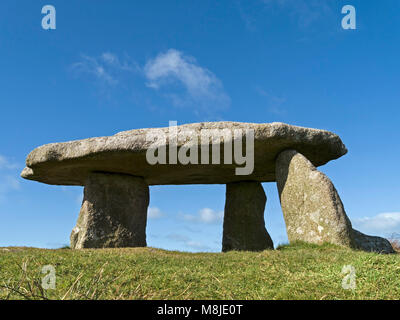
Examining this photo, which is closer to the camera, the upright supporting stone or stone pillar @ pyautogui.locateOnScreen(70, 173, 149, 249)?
the upright supporting stone

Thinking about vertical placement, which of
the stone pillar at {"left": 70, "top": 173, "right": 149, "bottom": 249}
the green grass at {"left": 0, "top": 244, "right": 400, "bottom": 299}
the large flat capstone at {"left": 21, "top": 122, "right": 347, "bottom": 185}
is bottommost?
the green grass at {"left": 0, "top": 244, "right": 400, "bottom": 299}

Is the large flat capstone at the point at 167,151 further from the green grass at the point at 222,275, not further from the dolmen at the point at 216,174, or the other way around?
the green grass at the point at 222,275

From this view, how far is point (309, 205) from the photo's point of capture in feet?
32.4

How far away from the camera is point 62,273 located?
5.94 m

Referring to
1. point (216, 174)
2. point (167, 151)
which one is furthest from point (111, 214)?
point (216, 174)

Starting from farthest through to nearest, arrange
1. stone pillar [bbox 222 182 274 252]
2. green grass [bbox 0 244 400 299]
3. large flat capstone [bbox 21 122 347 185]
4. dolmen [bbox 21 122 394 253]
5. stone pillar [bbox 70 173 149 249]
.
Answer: stone pillar [bbox 222 182 274 252], stone pillar [bbox 70 173 149 249], large flat capstone [bbox 21 122 347 185], dolmen [bbox 21 122 394 253], green grass [bbox 0 244 400 299]

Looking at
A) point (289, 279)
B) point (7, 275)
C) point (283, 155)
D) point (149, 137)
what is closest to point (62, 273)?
point (7, 275)

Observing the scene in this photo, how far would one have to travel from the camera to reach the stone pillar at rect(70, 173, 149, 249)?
11523mm

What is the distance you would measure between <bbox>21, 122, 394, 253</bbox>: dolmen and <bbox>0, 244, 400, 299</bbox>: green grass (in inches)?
110

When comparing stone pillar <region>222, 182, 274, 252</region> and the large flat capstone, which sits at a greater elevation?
the large flat capstone

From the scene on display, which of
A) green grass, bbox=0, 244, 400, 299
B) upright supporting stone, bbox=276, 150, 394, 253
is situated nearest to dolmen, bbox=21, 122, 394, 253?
upright supporting stone, bbox=276, 150, 394, 253

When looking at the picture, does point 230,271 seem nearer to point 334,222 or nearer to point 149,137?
point 334,222

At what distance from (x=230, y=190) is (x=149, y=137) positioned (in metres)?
4.40

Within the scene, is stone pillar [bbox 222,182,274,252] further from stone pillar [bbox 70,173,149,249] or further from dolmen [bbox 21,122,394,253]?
stone pillar [bbox 70,173,149,249]
